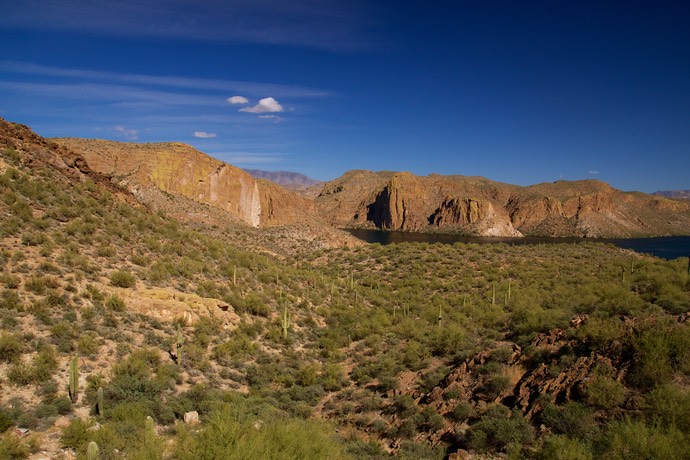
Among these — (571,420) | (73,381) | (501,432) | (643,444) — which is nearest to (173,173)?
(73,381)

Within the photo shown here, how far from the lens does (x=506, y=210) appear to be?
157 metres

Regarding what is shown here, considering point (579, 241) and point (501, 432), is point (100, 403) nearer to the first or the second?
point (501, 432)

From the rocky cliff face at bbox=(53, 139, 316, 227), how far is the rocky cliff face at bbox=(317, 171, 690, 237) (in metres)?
96.4

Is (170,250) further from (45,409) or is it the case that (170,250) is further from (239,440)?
(239,440)

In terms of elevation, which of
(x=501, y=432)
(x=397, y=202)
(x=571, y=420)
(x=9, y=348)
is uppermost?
(x=397, y=202)

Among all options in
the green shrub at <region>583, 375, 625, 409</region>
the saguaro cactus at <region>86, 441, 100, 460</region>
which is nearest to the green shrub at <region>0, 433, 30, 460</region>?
the saguaro cactus at <region>86, 441, 100, 460</region>

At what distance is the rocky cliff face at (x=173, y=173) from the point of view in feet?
140

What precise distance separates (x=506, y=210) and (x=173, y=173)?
459ft

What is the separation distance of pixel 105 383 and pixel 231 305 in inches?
302

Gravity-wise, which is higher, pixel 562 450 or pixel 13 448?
pixel 562 450

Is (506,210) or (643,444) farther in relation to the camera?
(506,210)

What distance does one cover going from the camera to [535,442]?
839cm

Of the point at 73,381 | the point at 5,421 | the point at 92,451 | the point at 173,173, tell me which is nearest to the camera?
the point at 92,451

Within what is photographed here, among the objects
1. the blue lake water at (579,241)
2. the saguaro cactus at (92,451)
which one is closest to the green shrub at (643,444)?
the saguaro cactus at (92,451)
